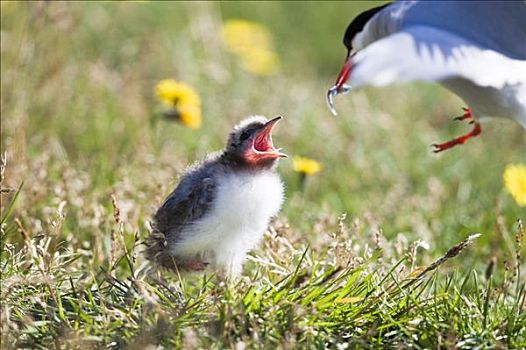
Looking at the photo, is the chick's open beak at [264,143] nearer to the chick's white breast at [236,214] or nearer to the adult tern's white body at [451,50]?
the chick's white breast at [236,214]

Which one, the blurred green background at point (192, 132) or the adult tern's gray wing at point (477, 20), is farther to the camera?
the blurred green background at point (192, 132)

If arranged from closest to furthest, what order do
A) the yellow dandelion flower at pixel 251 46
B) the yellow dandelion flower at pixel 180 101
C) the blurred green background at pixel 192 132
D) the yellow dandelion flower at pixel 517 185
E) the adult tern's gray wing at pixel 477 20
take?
the adult tern's gray wing at pixel 477 20
the blurred green background at pixel 192 132
the yellow dandelion flower at pixel 517 185
the yellow dandelion flower at pixel 180 101
the yellow dandelion flower at pixel 251 46

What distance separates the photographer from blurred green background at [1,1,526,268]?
4086mm

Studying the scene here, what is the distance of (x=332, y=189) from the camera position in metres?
4.94

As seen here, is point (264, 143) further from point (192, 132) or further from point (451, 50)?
point (192, 132)

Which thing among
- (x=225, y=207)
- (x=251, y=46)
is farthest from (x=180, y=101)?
(x=251, y=46)

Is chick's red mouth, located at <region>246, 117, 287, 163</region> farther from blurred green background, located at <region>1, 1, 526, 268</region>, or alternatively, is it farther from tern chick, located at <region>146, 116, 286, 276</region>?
blurred green background, located at <region>1, 1, 526, 268</region>

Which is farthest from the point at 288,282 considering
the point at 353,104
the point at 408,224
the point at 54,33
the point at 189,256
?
the point at 353,104

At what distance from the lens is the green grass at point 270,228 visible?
109 inches

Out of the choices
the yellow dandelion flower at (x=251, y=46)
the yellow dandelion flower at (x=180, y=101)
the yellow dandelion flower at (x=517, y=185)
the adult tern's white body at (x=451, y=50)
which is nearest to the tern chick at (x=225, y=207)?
the adult tern's white body at (x=451, y=50)

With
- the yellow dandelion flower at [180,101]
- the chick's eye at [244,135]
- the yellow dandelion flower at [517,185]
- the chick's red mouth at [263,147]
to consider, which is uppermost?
the chick's eye at [244,135]

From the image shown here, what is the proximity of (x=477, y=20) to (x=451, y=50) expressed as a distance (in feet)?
1.37

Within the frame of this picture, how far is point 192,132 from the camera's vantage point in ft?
17.2

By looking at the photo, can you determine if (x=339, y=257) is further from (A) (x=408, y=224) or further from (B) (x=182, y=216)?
(A) (x=408, y=224)
